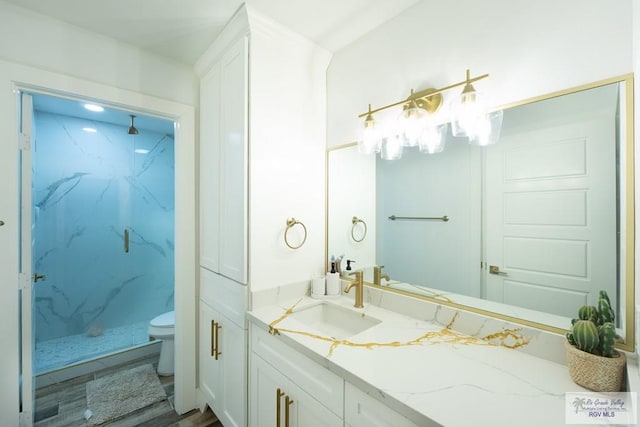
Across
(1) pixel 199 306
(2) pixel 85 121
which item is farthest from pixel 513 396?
(2) pixel 85 121

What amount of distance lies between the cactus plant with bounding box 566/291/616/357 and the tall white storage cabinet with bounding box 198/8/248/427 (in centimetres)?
130

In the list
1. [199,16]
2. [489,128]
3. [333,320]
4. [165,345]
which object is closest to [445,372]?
[333,320]

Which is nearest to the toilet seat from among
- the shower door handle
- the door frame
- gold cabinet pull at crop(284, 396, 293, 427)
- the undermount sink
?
the door frame

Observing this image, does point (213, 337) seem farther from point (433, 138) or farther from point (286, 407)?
point (433, 138)

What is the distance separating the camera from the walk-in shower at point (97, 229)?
2.51 metres

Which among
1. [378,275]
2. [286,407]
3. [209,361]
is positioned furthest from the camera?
[209,361]

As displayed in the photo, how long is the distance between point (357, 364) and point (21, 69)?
82.2 inches

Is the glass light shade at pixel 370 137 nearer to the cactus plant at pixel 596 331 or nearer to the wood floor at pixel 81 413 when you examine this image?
the cactus plant at pixel 596 331

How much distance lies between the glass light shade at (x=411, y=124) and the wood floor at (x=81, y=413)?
6.86 feet

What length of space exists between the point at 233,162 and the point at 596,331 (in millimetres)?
1588

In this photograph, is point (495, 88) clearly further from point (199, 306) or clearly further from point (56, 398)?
point (56, 398)

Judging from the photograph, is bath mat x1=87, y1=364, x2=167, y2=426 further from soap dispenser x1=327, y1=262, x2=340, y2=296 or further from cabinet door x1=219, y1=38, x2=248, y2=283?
soap dispenser x1=327, y1=262, x2=340, y2=296

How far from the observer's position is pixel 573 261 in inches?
37.0

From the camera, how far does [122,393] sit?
2.02 metres
